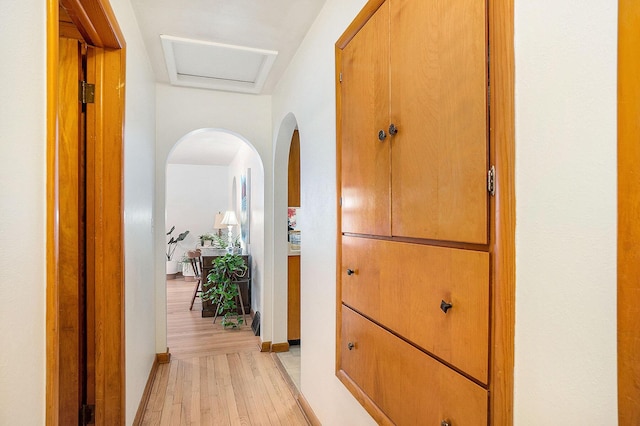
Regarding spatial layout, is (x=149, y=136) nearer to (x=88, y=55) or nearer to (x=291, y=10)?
(x=88, y=55)

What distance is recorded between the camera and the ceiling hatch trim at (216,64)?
2.48 m

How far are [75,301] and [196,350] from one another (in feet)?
6.60

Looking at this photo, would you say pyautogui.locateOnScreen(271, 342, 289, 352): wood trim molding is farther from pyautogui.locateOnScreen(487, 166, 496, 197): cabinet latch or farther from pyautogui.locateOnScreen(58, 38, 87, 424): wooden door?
pyautogui.locateOnScreen(487, 166, 496, 197): cabinet latch

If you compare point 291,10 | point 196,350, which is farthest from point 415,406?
point 196,350

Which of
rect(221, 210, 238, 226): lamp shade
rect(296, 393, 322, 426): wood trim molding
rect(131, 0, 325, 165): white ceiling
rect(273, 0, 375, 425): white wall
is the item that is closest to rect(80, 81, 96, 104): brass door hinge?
rect(131, 0, 325, 165): white ceiling

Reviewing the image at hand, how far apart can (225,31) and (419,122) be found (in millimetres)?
1769

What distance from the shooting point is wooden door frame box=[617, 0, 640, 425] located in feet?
1.85

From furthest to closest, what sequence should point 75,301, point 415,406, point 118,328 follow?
point 118,328 → point 75,301 → point 415,406

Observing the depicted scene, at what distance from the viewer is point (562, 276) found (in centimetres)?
69

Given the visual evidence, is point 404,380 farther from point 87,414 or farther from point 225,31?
point 225,31

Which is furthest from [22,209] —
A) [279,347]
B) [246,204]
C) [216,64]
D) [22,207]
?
[246,204]

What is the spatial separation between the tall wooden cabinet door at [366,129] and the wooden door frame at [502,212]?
48 centimetres

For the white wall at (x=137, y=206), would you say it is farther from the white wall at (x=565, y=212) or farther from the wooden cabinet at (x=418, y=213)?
the white wall at (x=565, y=212)

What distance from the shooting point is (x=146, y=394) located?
2.50 metres
